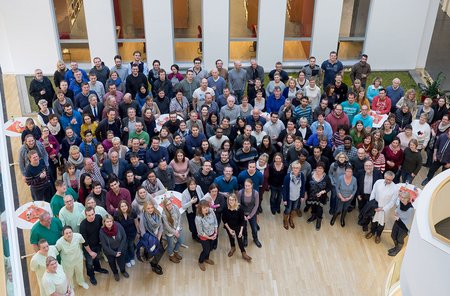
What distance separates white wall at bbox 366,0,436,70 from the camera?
14055 mm

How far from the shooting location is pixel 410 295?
6.00 meters

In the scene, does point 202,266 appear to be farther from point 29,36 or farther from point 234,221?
point 29,36

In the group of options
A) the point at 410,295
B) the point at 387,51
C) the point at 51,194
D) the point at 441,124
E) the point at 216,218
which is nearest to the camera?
the point at 410,295

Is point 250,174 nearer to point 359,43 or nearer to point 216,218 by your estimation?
point 216,218

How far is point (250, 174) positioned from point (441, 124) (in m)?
3.98

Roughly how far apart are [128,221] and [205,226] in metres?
1.17

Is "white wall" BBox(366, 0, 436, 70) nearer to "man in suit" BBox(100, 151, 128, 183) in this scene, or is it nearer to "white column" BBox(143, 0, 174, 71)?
"white column" BBox(143, 0, 174, 71)

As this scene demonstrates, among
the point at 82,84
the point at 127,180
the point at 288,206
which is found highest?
the point at 82,84

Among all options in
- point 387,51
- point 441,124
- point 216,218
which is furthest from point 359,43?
point 216,218

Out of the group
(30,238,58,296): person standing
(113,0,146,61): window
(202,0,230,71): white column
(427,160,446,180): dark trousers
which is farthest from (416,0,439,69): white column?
(30,238,58,296): person standing

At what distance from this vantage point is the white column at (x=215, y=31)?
44.7ft

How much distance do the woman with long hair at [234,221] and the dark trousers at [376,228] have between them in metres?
2.23

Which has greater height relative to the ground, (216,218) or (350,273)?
(216,218)

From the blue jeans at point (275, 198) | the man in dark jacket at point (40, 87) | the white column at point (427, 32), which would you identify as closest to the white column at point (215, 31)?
the man in dark jacket at point (40, 87)
